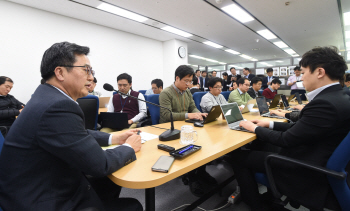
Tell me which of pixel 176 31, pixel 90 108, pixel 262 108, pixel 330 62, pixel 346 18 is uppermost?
pixel 176 31

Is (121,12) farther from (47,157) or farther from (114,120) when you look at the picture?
(47,157)

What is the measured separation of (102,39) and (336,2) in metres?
5.68

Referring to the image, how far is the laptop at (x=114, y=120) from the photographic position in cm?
216

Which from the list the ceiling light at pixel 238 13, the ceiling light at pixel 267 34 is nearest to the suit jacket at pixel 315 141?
the ceiling light at pixel 238 13

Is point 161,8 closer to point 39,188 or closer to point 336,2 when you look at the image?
point 336,2

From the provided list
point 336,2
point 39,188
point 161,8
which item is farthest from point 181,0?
point 39,188

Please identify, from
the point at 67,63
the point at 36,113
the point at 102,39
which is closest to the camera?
the point at 36,113

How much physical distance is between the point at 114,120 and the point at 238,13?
397 centimetres

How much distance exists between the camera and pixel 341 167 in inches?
33.3

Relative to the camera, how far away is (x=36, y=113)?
625 millimetres

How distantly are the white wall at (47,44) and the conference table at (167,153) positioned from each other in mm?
3867

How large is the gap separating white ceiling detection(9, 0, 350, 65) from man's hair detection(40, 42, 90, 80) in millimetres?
3371

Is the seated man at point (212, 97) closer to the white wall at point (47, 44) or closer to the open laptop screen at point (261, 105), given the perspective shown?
the open laptop screen at point (261, 105)

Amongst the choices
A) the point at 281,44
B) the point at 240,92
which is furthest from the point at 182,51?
the point at 281,44
